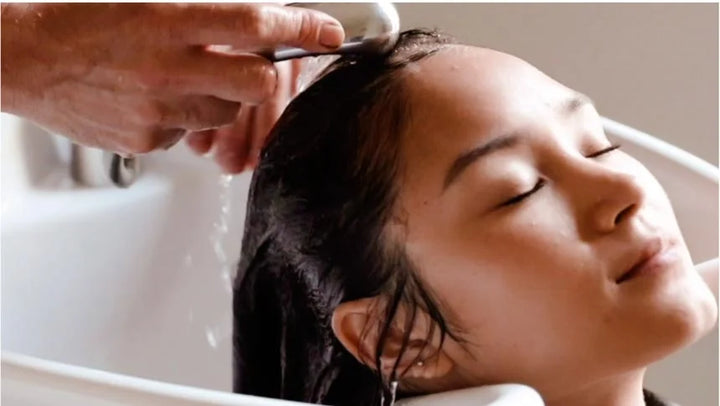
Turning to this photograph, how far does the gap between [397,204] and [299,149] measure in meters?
0.09

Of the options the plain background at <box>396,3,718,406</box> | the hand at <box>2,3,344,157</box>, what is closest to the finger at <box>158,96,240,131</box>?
the hand at <box>2,3,344,157</box>

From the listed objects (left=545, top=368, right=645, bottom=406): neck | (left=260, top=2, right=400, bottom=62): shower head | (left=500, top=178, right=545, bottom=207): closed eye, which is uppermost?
(left=260, top=2, right=400, bottom=62): shower head

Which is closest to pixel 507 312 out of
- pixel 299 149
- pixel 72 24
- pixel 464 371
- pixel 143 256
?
pixel 464 371

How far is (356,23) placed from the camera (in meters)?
0.78

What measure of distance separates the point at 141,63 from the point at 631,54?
727 millimetres

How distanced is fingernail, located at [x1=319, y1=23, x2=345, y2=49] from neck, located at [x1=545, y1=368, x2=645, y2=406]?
30 centimetres

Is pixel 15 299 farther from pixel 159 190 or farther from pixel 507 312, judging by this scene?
pixel 507 312

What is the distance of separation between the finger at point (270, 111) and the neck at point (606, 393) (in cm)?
34

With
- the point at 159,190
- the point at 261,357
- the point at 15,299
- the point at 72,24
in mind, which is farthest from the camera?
the point at 159,190

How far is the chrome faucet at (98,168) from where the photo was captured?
1187 millimetres

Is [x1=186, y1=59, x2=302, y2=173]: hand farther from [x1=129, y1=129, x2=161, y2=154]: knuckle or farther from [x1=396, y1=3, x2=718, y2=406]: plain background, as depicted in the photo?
[x1=396, y1=3, x2=718, y2=406]: plain background

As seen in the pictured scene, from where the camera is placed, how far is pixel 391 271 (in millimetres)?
805

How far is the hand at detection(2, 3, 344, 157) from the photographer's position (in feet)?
2.41

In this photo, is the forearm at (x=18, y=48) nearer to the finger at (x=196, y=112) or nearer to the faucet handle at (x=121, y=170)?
the finger at (x=196, y=112)
